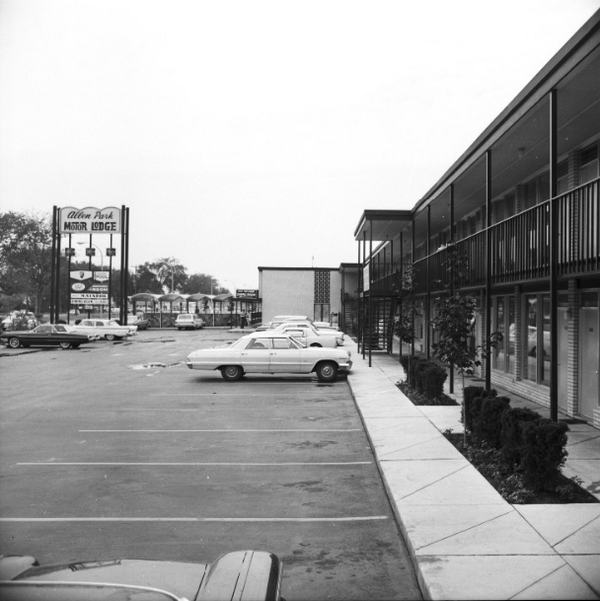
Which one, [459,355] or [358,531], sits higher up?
[459,355]

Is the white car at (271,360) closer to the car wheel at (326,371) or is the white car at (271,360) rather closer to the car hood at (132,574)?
the car wheel at (326,371)

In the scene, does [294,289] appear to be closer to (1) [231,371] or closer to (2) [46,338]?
(2) [46,338]

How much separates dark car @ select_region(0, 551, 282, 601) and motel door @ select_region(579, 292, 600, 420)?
1025 cm

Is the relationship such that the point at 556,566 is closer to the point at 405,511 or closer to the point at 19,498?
the point at 405,511

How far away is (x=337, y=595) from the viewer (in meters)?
5.09

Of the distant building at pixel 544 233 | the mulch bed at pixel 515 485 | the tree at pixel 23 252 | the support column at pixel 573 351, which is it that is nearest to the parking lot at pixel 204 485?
the mulch bed at pixel 515 485

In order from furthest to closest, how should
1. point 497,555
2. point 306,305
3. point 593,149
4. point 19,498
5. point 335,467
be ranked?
point 306,305
point 593,149
point 335,467
point 19,498
point 497,555

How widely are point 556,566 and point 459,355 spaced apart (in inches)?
236

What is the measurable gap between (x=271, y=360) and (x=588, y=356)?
390 inches

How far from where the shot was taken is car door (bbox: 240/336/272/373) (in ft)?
65.3

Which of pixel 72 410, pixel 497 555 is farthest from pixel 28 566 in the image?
pixel 72 410

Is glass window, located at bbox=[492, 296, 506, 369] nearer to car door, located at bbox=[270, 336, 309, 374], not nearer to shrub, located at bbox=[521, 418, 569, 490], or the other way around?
car door, located at bbox=[270, 336, 309, 374]

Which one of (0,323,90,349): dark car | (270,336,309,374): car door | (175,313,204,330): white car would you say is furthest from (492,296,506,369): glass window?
(175,313,204,330): white car

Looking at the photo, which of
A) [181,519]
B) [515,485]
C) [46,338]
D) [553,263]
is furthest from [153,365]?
[515,485]
